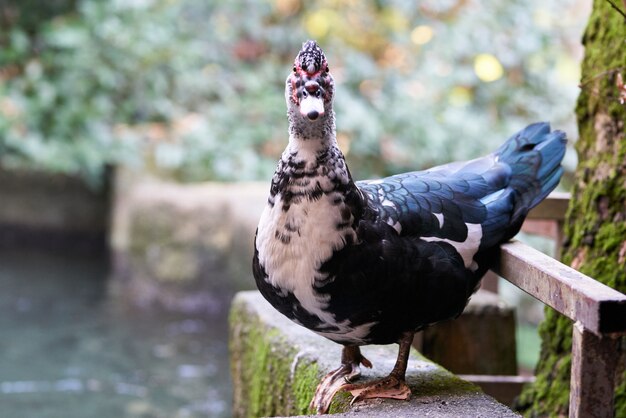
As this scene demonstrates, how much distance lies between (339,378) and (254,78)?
4694mm

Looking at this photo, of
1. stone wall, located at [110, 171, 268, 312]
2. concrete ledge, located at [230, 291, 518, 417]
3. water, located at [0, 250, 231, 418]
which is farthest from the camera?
stone wall, located at [110, 171, 268, 312]

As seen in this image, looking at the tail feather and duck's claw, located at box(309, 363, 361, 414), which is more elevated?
the tail feather

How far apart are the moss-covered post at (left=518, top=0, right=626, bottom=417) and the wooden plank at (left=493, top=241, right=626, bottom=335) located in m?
0.43

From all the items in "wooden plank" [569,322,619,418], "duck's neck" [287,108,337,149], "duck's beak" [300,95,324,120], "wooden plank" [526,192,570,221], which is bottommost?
"wooden plank" [569,322,619,418]

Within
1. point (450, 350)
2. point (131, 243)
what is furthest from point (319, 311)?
point (131, 243)

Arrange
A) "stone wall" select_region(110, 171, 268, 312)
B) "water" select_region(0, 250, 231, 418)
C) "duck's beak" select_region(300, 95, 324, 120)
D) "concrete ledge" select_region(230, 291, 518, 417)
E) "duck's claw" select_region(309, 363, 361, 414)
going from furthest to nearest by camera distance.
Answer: "stone wall" select_region(110, 171, 268, 312)
"water" select_region(0, 250, 231, 418)
"duck's claw" select_region(309, 363, 361, 414)
"concrete ledge" select_region(230, 291, 518, 417)
"duck's beak" select_region(300, 95, 324, 120)

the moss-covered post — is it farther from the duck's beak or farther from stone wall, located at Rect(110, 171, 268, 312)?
stone wall, located at Rect(110, 171, 268, 312)

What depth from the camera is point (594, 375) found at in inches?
64.2

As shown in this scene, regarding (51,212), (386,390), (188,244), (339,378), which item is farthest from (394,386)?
(51,212)

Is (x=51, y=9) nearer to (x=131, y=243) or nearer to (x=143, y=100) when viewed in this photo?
(x=143, y=100)

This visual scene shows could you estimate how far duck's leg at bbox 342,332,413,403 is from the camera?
2152 mm

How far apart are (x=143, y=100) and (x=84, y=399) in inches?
110

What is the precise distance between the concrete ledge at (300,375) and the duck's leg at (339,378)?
0.03 meters

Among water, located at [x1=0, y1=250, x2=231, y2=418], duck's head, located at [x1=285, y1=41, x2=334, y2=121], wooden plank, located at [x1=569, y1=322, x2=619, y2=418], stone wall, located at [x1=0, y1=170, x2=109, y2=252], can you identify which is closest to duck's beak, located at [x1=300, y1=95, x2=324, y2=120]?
duck's head, located at [x1=285, y1=41, x2=334, y2=121]
